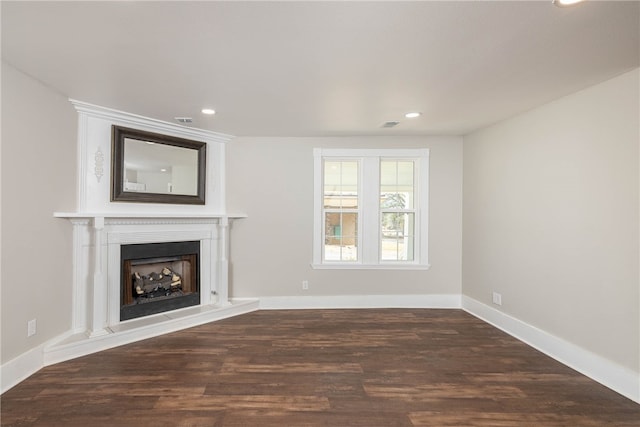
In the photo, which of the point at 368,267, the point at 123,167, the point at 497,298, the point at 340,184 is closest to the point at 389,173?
the point at 340,184

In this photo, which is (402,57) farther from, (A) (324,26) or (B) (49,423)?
(B) (49,423)

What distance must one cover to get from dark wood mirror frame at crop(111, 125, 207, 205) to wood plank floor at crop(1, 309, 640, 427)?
1538mm

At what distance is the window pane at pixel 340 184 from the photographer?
441 centimetres

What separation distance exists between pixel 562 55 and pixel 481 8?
888 mm

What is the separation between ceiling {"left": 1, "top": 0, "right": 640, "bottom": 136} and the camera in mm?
1593

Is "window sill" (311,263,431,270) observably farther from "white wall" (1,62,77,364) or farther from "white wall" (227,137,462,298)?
"white wall" (1,62,77,364)

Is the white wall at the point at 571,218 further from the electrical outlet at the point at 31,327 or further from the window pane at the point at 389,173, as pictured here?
the electrical outlet at the point at 31,327

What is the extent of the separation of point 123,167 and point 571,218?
174 inches

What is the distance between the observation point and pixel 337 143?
4.29 m

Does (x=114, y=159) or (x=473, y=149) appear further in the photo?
(x=473, y=149)

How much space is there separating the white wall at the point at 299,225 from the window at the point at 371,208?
0.11 metres

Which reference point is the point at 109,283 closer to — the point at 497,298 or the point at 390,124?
the point at 390,124

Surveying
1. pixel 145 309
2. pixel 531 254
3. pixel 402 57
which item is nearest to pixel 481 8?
pixel 402 57

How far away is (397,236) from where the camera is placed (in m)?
4.43
